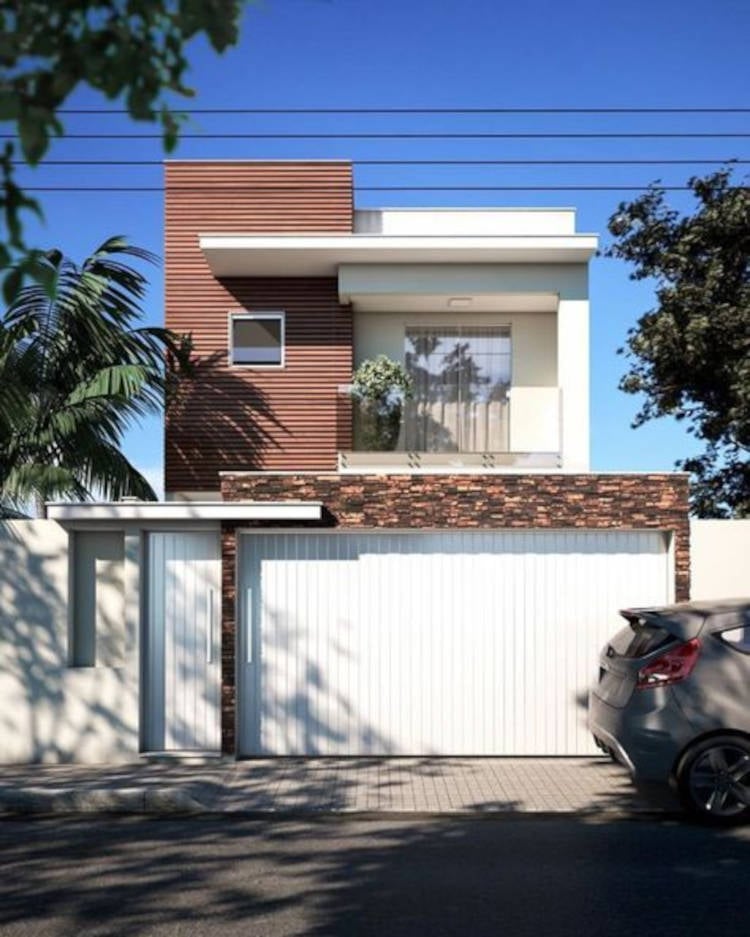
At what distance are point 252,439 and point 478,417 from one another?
10.1 ft

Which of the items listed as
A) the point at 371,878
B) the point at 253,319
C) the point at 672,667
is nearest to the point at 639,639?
the point at 672,667

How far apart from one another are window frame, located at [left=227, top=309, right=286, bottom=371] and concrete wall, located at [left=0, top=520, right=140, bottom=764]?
16.9ft

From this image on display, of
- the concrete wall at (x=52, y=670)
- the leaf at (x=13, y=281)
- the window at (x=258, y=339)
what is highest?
the window at (x=258, y=339)

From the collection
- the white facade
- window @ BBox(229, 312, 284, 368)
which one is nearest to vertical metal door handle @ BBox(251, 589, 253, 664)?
the white facade

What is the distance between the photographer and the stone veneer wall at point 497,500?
12570mm

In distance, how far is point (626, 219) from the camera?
63.3 ft

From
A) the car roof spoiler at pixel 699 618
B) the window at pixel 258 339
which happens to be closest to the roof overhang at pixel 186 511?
the car roof spoiler at pixel 699 618

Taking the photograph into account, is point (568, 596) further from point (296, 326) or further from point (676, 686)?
point (296, 326)

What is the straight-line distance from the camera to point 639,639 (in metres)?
10.1

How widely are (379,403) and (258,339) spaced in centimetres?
217

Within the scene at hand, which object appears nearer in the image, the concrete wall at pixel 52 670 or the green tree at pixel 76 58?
the green tree at pixel 76 58

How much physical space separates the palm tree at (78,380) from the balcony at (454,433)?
8.42 ft

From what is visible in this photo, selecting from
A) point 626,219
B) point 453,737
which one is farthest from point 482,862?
point 626,219

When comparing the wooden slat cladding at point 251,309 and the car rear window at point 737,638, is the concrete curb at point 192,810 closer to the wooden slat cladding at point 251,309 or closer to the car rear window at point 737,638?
the car rear window at point 737,638
